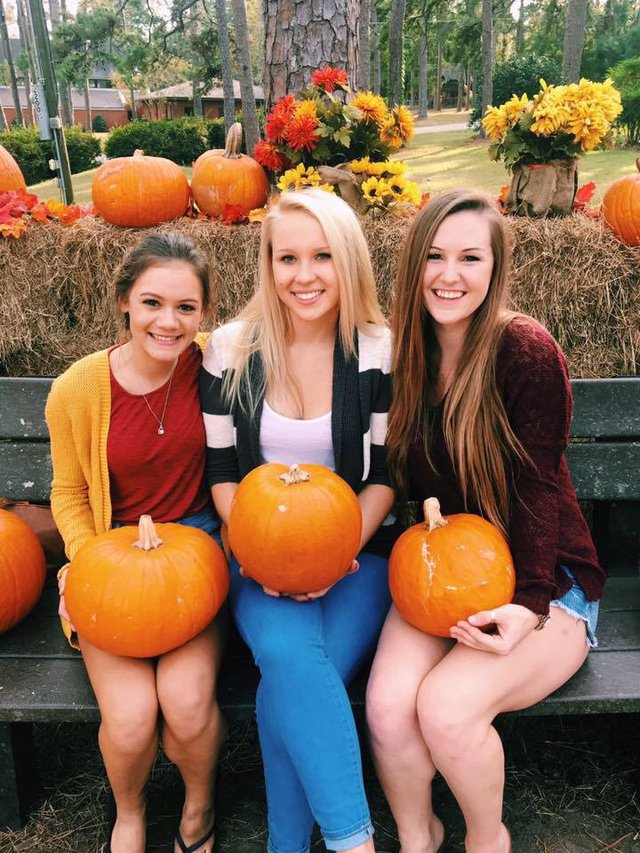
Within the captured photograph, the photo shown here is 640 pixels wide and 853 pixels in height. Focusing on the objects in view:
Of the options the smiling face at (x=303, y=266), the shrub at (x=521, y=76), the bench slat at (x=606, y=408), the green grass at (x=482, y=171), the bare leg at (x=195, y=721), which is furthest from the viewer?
the shrub at (x=521, y=76)

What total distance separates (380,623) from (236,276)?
238cm

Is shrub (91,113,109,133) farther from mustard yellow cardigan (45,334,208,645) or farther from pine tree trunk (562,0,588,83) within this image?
mustard yellow cardigan (45,334,208,645)

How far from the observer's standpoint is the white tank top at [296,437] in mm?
2203

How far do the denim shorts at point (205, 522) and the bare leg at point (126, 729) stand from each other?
470mm

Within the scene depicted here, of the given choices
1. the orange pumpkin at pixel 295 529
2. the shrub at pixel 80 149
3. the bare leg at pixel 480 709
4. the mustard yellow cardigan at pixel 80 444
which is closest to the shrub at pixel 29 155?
the shrub at pixel 80 149

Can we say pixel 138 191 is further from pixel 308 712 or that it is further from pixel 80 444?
pixel 308 712

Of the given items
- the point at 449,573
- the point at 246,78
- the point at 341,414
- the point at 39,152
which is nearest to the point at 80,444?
the point at 341,414

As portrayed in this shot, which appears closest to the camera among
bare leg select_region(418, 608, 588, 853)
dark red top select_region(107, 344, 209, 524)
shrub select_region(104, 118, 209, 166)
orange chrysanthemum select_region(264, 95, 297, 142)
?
bare leg select_region(418, 608, 588, 853)

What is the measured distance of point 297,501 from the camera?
72.6 inches

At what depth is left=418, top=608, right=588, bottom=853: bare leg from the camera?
1728mm

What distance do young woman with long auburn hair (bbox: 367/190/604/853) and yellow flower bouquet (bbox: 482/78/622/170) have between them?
1895mm

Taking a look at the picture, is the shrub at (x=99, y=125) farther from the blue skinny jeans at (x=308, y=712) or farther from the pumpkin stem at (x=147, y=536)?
the blue skinny jeans at (x=308, y=712)

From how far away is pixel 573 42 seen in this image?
11508 millimetres

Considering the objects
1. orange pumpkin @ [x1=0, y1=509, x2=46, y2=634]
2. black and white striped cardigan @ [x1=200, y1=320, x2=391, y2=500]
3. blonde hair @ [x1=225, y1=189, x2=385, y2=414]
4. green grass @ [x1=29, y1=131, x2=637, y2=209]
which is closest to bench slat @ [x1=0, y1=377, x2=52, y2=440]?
orange pumpkin @ [x1=0, y1=509, x2=46, y2=634]
